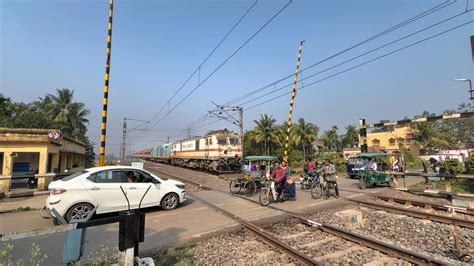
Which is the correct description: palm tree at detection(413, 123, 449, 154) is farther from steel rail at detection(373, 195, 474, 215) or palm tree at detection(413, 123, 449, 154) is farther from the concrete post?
the concrete post

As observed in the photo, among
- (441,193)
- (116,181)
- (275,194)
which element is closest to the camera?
(116,181)

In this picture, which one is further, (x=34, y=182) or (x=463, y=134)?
(x=463, y=134)

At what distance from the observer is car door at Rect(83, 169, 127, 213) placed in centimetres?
762

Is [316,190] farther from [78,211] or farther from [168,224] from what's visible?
[78,211]

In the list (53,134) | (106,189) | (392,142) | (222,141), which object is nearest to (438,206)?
(106,189)

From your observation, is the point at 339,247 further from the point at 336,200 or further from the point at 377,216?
the point at 336,200

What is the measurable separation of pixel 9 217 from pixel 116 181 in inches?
147

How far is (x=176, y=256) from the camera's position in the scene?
5.37 metres

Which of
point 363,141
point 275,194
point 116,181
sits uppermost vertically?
point 363,141

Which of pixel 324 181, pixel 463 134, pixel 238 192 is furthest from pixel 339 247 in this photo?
pixel 463 134

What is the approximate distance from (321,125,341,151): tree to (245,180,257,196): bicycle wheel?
53092mm

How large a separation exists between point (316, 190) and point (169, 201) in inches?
238

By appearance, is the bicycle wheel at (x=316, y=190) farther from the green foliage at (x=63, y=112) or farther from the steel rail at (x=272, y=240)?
the green foliage at (x=63, y=112)

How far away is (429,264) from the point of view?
4.66m
